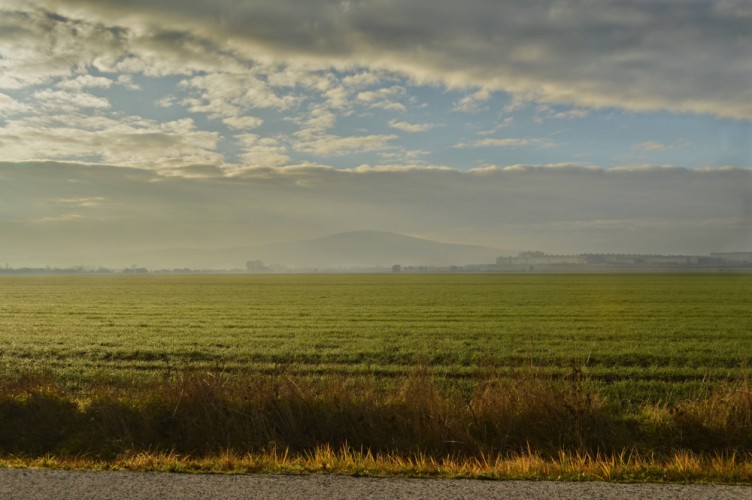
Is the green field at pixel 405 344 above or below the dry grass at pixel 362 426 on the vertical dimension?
below

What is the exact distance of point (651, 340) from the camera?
26.3 meters

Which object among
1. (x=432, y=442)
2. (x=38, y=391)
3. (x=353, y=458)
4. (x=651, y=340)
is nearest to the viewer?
(x=353, y=458)

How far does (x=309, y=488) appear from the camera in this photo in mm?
6195

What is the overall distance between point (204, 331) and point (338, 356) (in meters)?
11.7

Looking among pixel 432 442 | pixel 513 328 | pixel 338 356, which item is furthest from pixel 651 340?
pixel 432 442

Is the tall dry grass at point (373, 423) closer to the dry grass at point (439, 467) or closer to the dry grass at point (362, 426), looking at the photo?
the dry grass at point (362, 426)

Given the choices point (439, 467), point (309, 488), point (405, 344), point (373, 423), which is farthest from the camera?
point (405, 344)

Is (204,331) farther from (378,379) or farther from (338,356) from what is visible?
(378,379)

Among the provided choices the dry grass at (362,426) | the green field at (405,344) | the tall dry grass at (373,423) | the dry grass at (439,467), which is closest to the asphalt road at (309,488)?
the dry grass at (439,467)

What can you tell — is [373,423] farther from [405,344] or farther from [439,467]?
[405,344]

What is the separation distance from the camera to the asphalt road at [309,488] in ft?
19.6

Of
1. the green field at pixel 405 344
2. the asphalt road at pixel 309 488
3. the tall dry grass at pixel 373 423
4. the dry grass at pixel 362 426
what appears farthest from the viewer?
the green field at pixel 405 344

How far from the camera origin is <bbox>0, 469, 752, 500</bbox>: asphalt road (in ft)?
19.6

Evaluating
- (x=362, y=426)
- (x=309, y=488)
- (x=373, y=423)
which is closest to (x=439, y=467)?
(x=309, y=488)
